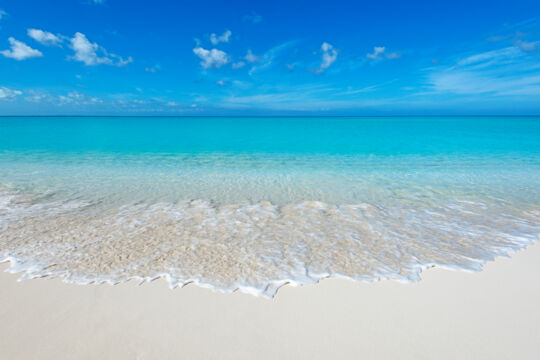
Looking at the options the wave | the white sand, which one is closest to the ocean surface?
the wave

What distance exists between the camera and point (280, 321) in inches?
129

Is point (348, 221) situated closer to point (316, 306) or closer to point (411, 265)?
point (411, 265)

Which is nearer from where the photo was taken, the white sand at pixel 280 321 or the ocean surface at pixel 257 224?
the white sand at pixel 280 321

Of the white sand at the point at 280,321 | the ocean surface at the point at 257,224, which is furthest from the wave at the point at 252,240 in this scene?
the white sand at the point at 280,321

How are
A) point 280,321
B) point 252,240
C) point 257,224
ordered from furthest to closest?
point 257,224 < point 252,240 < point 280,321

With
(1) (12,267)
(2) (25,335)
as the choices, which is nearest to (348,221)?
(2) (25,335)

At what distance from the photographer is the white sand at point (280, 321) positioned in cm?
291

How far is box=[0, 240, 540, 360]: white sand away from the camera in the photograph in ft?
9.55

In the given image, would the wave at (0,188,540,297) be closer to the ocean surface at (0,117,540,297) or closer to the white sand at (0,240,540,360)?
the ocean surface at (0,117,540,297)

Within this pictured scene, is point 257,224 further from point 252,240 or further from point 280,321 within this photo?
point 280,321

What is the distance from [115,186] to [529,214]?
11.7m

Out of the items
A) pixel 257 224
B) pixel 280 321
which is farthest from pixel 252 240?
pixel 280 321

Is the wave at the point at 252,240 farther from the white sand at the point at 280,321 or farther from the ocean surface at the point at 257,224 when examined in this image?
the white sand at the point at 280,321

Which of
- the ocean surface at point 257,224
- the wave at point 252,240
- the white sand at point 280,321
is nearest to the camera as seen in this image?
the white sand at point 280,321
